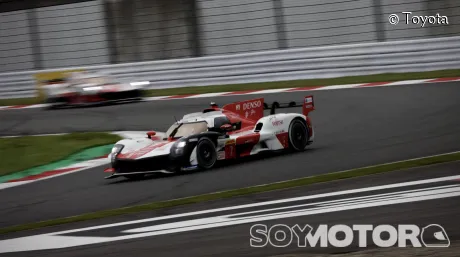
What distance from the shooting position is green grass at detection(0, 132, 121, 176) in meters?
13.5

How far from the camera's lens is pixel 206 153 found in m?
11.2

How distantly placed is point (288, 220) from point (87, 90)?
41.1 ft

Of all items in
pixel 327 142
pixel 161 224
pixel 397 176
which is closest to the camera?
pixel 161 224

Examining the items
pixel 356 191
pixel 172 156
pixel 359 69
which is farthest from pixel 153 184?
pixel 359 69

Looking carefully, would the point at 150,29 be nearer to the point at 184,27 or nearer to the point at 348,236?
the point at 184,27

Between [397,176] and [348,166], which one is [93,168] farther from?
[397,176]

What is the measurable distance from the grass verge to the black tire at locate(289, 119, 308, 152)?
203cm

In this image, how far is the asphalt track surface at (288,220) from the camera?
6.69m

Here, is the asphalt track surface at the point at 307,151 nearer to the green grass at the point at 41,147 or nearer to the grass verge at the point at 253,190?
the grass verge at the point at 253,190

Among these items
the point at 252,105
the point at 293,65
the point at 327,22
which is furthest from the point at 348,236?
the point at 327,22

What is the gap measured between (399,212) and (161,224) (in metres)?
2.28

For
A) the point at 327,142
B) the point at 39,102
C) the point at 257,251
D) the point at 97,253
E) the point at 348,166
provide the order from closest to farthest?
the point at 257,251 → the point at 97,253 → the point at 348,166 → the point at 327,142 → the point at 39,102

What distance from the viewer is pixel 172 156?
1092cm

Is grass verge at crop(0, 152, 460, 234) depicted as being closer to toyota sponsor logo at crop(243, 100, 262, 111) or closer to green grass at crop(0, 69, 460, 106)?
toyota sponsor logo at crop(243, 100, 262, 111)
